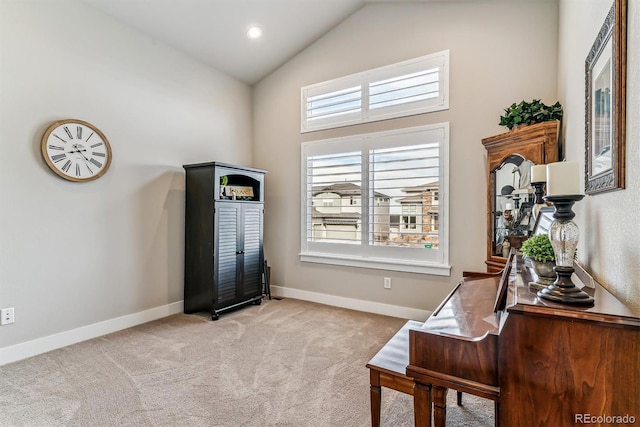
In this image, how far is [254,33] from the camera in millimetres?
3877

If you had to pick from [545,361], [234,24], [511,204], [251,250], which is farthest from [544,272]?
[234,24]

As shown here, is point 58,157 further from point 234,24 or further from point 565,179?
point 565,179

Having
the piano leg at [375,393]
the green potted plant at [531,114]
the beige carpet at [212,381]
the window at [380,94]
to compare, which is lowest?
the beige carpet at [212,381]

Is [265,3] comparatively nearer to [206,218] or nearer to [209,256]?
[206,218]

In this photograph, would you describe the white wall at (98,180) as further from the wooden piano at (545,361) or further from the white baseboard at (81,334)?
the wooden piano at (545,361)

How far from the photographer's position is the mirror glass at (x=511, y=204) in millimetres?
2576

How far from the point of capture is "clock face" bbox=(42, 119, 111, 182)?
9.16 ft

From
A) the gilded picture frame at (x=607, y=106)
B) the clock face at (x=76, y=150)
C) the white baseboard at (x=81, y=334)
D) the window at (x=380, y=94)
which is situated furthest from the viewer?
the window at (x=380, y=94)

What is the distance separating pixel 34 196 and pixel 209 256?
1638 mm

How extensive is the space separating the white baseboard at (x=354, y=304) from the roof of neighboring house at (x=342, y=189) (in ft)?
4.37

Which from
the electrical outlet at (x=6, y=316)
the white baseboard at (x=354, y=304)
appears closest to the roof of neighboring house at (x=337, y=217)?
the white baseboard at (x=354, y=304)

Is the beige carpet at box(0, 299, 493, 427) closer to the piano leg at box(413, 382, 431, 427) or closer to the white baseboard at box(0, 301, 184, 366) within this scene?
the white baseboard at box(0, 301, 184, 366)

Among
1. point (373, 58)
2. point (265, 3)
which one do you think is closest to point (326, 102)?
point (373, 58)

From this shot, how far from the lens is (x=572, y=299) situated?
0.99 m
